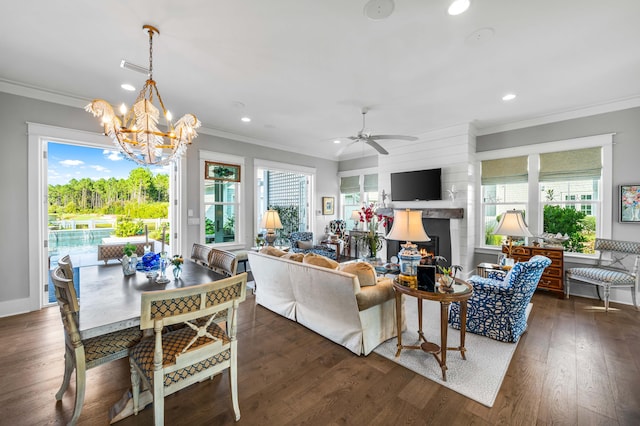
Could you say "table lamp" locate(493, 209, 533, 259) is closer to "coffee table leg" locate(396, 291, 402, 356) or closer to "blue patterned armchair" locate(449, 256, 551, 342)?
"blue patterned armchair" locate(449, 256, 551, 342)

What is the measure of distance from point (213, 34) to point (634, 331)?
5.54m

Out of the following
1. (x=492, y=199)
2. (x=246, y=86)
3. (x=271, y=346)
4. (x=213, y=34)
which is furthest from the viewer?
(x=492, y=199)

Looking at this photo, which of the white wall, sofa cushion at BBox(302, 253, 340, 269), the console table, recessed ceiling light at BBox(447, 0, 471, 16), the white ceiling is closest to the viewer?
recessed ceiling light at BBox(447, 0, 471, 16)

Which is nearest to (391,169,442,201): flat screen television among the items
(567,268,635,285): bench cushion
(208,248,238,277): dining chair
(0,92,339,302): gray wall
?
(567,268,635,285): bench cushion

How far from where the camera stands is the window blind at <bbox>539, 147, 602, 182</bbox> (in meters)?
4.21

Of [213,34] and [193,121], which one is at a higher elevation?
[213,34]

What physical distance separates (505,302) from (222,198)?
5035 mm

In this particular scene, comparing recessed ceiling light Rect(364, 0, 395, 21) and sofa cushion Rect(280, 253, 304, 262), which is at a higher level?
recessed ceiling light Rect(364, 0, 395, 21)

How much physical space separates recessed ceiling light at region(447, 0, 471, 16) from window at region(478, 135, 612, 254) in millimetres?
3732

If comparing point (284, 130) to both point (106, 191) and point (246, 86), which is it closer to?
point (246, 86)

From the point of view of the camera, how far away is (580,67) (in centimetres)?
305

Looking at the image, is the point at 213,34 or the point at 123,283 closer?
the point at 123,283

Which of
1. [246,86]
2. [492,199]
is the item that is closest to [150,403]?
[246,86]

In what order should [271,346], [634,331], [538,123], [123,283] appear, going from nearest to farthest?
[123,283], [271,346], [634,331], [538,123]
